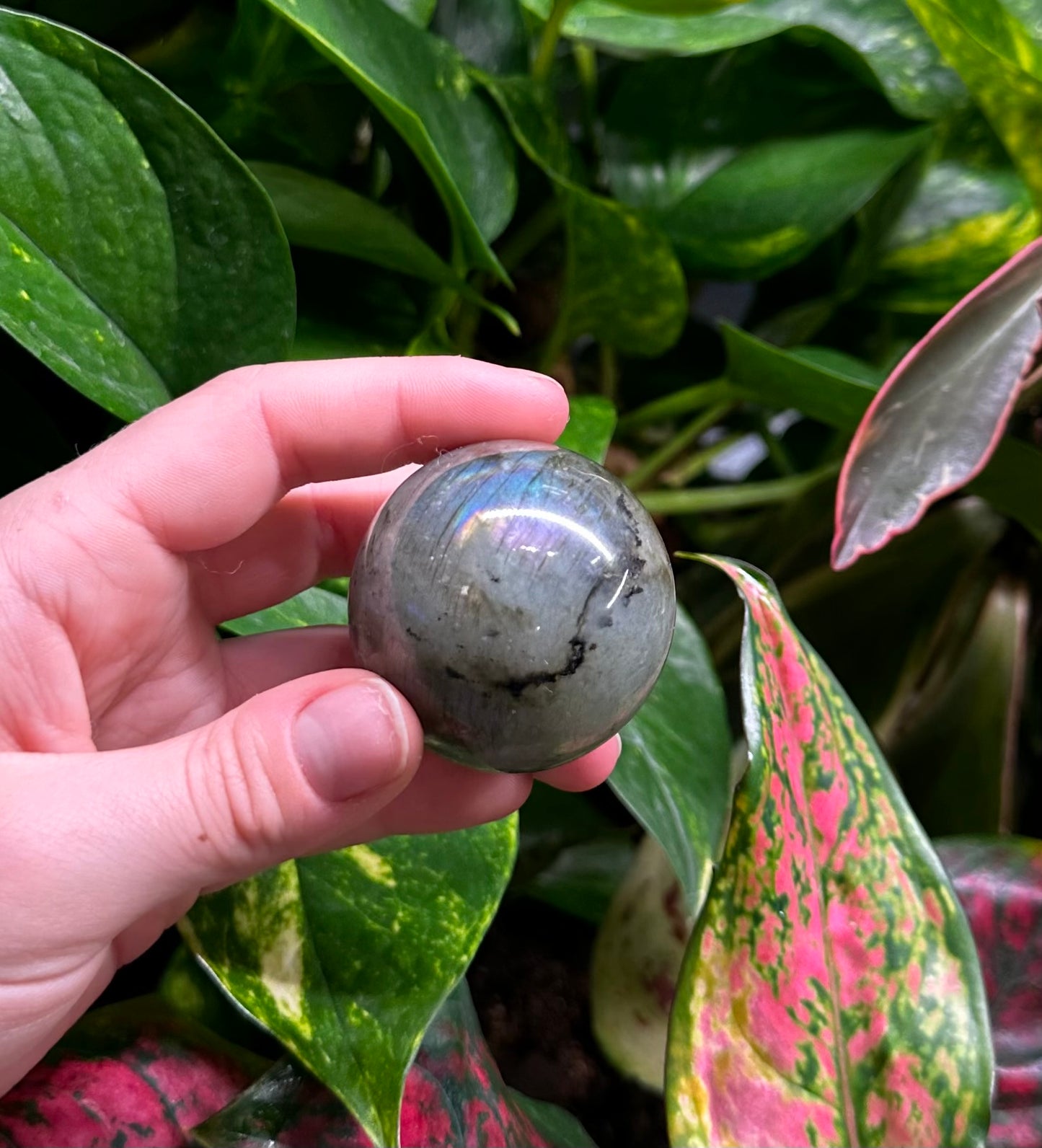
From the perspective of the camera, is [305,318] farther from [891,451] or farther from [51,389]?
[891,451]

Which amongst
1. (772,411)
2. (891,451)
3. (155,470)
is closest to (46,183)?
(155,470)

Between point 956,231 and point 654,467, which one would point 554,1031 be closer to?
point 654,467

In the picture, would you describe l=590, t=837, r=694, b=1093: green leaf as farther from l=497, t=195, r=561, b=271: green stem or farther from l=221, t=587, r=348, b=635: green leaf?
l=497, t=195, r=561, b=271: green stem

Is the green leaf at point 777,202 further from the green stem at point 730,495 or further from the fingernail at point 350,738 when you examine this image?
the fingernail at point 350,738

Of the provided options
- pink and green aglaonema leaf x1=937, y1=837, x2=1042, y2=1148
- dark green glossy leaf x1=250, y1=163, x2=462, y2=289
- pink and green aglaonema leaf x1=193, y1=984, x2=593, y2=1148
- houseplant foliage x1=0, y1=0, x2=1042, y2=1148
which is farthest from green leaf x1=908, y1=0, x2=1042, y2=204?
pink and green aglaonema leaf x1=193, y1=984, x2=593, y2=1148

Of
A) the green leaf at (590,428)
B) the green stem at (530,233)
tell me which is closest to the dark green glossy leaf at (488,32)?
the green stem at (530,233)

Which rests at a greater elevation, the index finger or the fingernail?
the index finger

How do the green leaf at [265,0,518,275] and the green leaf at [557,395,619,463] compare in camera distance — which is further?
the green leaf at [557,395,619,463]

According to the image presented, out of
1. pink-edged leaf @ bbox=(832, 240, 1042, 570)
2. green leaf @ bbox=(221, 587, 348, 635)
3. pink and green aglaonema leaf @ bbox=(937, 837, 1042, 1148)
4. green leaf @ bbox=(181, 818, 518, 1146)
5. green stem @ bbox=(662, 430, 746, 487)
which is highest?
pink-edged leaf @ bbox=(832, 240, 1042, 570)
